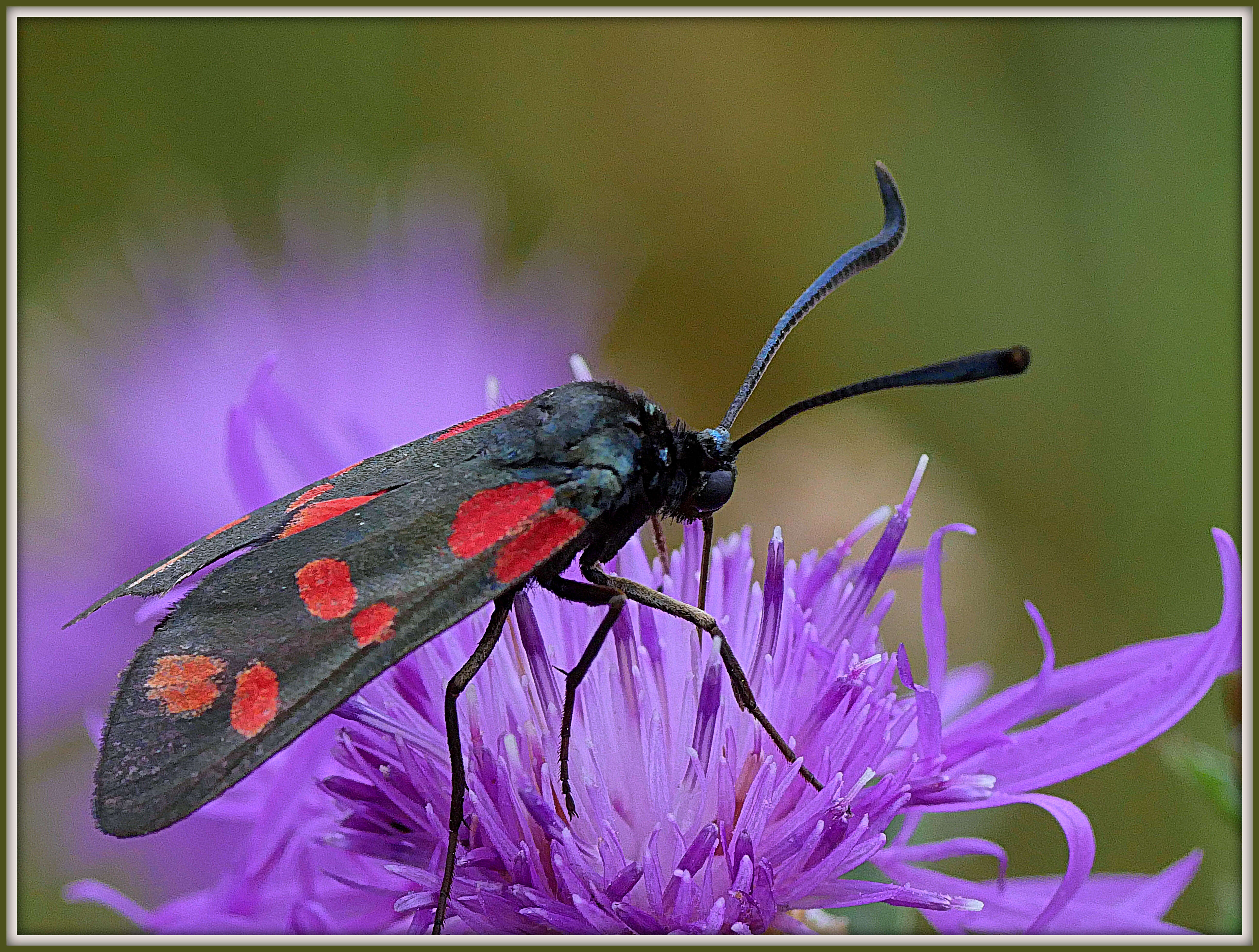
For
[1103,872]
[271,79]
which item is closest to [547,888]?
[1103,872]

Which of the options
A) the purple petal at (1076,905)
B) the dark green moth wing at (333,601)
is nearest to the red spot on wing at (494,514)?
the dark green moth wing at (333,601)

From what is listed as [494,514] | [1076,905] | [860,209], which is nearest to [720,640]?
[494,514]

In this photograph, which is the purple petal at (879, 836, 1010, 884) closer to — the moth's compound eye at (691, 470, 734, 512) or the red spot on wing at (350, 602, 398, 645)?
the moth's compound eye at (691, 470, 734, 512)

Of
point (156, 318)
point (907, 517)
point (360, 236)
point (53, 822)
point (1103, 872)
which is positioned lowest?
point (1103, 872)

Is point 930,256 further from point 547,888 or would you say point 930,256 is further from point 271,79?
point 547,888

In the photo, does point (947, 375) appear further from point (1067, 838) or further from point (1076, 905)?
point (1076, 905)

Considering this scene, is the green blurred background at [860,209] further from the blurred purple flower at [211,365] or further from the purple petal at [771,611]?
the purple petal at [771,611]
